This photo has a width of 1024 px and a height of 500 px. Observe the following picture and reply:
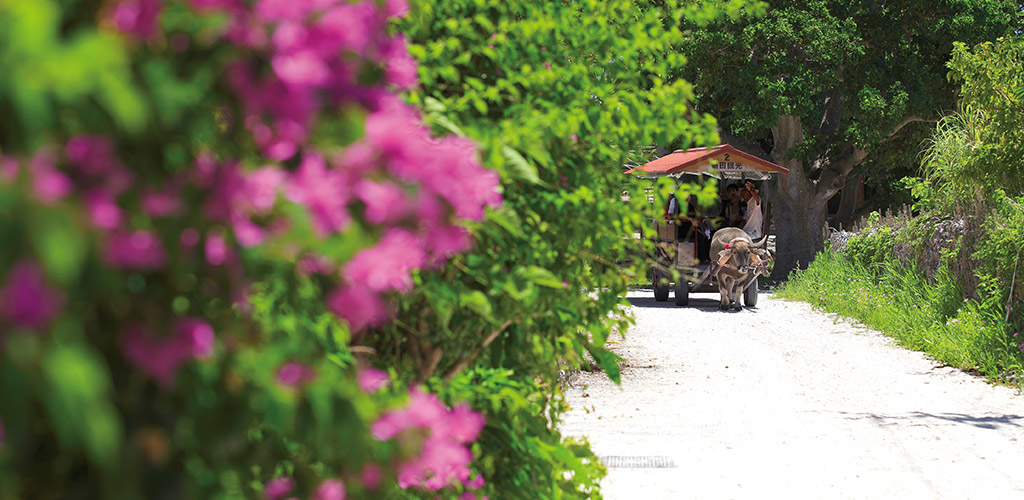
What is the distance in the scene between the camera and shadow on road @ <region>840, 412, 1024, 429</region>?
7.20 m

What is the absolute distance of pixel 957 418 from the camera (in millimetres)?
7422

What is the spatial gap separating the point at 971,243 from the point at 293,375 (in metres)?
11.2

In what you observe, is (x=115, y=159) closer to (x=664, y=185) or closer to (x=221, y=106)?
(x=221, y=106)

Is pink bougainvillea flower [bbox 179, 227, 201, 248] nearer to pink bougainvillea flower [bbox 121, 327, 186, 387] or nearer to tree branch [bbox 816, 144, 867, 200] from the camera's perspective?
pink bougainvillea flower [bbox 121, 327, 186, 387]

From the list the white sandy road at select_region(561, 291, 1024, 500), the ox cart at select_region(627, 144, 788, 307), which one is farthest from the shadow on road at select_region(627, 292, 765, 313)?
the white sandy road at select_region(561, 291, 1024, 500)

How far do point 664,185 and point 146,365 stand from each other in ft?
8.39

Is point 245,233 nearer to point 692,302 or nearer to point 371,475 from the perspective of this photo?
point 371,475

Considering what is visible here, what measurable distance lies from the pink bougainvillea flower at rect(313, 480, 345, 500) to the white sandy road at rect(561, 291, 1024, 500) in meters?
3.44

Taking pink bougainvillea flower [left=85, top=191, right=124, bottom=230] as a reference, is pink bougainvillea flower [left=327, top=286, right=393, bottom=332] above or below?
below

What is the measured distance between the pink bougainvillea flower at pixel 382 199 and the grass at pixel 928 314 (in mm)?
9024

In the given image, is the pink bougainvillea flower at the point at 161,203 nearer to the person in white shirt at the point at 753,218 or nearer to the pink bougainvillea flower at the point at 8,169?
the pink bougainvillea flower at the point at 8,169

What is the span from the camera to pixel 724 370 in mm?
10047

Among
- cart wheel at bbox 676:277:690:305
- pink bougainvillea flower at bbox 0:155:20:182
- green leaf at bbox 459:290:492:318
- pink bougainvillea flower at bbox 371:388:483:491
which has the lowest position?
cart wheel at bbox 676:277:690:305

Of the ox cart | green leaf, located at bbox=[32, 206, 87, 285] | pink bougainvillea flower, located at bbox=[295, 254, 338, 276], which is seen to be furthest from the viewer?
the ox cart
